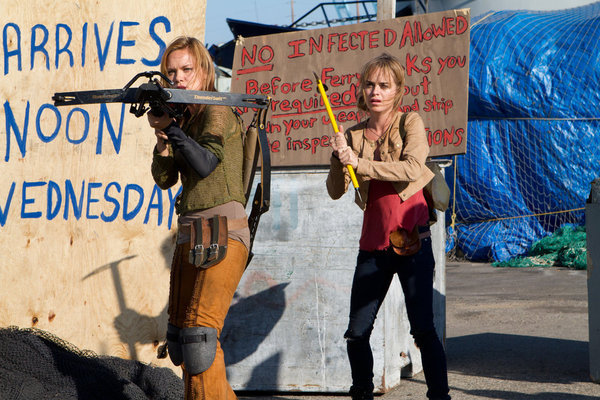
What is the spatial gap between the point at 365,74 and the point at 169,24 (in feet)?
4.96

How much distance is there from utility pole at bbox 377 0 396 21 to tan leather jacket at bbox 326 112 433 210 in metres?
1.67

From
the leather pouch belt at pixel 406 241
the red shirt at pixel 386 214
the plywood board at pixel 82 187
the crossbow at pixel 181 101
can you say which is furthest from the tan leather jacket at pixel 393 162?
the plywood board at pixel 82 187

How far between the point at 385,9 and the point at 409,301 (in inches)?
95.4

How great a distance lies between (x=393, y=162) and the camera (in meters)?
3.56

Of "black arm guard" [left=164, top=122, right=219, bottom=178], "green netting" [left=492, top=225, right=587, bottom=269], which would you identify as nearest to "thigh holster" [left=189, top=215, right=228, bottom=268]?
"black arm guard" [left=164, top=122, right=219, bottom=178]

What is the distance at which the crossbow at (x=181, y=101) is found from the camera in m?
2.92

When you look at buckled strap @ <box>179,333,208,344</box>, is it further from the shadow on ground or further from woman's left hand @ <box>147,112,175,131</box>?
the shadow on ground

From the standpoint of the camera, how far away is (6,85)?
14.8 feet

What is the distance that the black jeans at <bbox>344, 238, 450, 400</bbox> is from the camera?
11.9 ft

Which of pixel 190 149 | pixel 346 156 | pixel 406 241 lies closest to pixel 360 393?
pixel 406 241

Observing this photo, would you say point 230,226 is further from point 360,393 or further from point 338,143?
point 360,393

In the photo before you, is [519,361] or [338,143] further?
[519,361]

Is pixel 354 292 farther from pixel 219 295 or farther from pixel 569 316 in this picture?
pixel 569 316

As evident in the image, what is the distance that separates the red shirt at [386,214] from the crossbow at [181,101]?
0.59 meters
